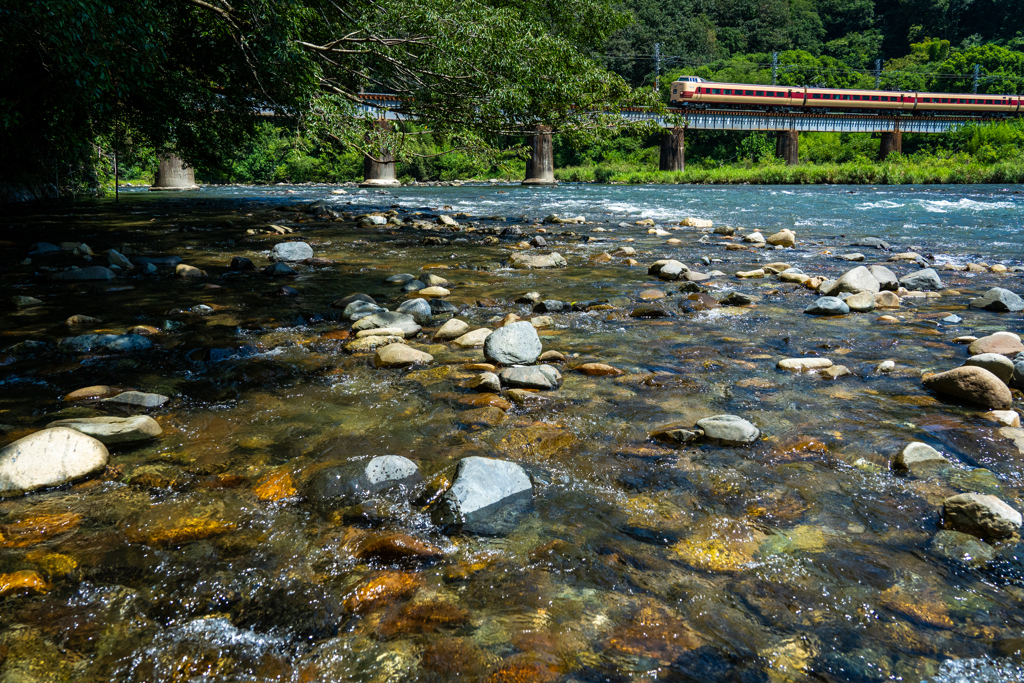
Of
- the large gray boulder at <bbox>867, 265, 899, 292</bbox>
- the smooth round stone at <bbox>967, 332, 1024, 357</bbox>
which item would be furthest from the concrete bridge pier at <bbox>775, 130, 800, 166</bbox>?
the smooth round stone at <bbox>967, 332, 1024, 357</bbox>

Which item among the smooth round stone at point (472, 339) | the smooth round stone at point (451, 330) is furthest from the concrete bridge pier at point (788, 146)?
the smooth round stone at point (472, 339)

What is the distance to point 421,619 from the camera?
64.3 inches

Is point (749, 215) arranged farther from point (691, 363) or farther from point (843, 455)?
point (843, 455)

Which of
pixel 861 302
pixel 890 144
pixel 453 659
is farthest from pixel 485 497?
pixel 890 144

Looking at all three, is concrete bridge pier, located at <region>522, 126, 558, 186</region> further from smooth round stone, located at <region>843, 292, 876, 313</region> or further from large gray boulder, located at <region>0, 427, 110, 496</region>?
large gray boulder, located at <region>0, 427, 110, 496</region>

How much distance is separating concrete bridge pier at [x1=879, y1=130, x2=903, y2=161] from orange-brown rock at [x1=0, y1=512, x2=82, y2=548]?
52.6 metres

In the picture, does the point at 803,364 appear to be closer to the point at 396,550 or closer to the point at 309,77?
the point at 396,550

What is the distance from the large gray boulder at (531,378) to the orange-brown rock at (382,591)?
1.73 metres

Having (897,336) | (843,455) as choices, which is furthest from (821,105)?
(843,455)

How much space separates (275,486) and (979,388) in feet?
11.5

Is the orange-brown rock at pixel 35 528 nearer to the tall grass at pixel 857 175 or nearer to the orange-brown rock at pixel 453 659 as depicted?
the orange-brown rock at pixel 453 659

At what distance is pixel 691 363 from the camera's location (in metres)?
3.92

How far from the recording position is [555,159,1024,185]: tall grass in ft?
86.3

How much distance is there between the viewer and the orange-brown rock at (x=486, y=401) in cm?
318
